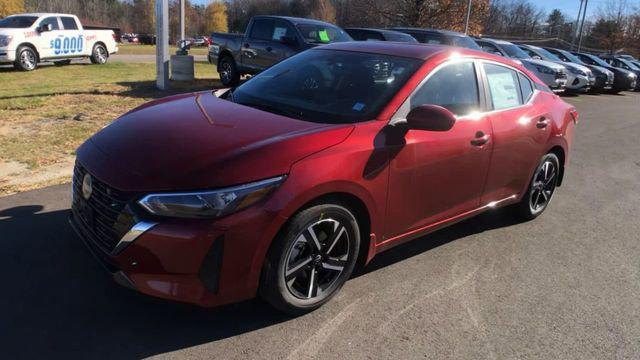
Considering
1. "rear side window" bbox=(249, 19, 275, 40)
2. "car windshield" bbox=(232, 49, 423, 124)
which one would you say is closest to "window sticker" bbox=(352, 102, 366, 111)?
"car windshield" bbox=(232, 49, 423, 124)

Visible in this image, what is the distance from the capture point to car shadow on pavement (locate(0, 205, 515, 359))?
277cm

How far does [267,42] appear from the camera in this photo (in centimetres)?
1221

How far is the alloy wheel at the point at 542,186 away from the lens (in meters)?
5.01

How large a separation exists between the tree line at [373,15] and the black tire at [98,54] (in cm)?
2405

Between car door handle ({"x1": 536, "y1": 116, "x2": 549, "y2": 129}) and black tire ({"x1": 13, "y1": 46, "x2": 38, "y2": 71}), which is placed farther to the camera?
black tire ({"x1": 13, "y1": 46, "x2": 38, "y2": 71})

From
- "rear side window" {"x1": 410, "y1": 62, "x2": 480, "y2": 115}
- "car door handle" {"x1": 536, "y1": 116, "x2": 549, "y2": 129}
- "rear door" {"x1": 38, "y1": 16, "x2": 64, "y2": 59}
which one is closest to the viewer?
"rear side window" {"x1": 410, "y1": 62, "x2": 480, "y2": 115}

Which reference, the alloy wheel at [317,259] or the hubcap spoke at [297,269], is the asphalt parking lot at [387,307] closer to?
the alloy wheel at [317,259]

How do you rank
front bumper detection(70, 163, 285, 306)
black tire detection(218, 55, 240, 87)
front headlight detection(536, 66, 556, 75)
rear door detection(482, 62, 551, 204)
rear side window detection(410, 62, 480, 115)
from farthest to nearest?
front headlight detection(536, 66, 556, 75), black tire detection(218, 55, 240, 87), rear door detection(482, 62, 551, 204), rear side window detection(410, 62, 480, 115), front bumper detection(70, 163, 285, 306)

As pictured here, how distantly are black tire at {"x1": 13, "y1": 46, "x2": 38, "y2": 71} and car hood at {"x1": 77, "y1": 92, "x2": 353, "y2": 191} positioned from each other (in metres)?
14.8

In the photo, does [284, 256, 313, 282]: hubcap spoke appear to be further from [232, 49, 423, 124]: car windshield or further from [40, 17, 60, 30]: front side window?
[40, 17, 60, 30]: front side window

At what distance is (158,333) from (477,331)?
191cm

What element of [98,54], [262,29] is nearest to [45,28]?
[98,54]

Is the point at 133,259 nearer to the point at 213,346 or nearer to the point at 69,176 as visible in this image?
the point at 213,346

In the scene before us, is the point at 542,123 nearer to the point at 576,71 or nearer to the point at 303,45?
the point at 303,45
